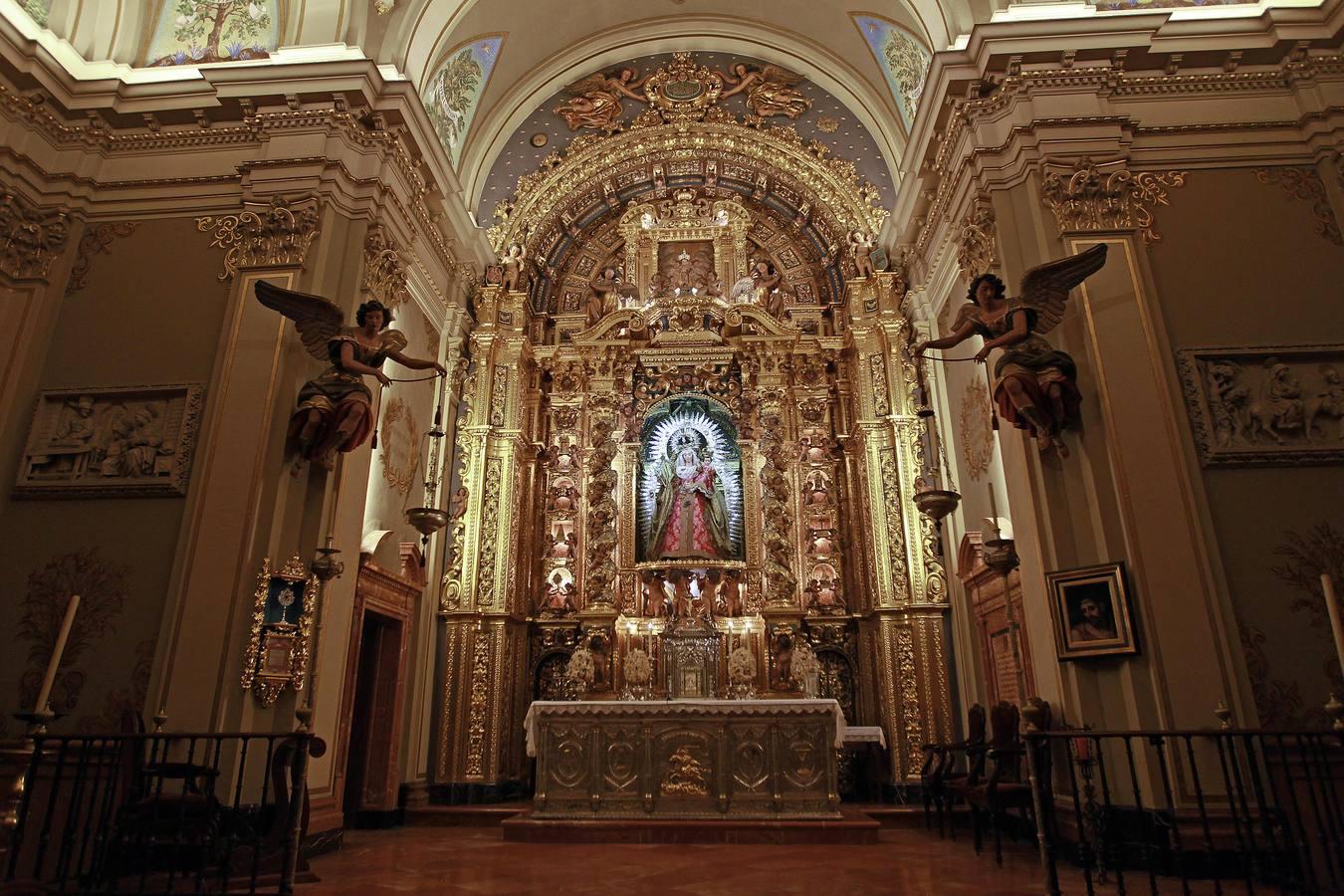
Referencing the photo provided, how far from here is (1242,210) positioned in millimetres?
7086

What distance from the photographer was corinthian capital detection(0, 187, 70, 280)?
24.2 feet

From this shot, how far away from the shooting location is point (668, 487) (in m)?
11.4

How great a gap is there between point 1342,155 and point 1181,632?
4.41 meters

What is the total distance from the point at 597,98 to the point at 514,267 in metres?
2.76

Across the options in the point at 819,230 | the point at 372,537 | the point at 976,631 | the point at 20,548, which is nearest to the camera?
the point at 20,548

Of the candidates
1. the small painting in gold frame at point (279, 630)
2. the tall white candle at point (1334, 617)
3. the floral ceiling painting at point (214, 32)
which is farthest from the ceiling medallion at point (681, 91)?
the tall white candle at point (1334, 617)

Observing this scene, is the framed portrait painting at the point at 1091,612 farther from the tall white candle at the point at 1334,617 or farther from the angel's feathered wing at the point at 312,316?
the angel's feathered wing at the point at 312,316

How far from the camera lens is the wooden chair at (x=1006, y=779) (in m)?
5.90

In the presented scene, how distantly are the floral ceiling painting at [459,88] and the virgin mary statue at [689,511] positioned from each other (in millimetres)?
4818

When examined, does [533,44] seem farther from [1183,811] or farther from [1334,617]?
[1183,811]

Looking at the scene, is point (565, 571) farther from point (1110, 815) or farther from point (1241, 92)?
point (1241, 92)

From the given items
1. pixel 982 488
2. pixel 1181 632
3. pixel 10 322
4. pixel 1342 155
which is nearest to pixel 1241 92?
pixel 1342 155

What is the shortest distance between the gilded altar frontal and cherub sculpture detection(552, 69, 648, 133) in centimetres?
45

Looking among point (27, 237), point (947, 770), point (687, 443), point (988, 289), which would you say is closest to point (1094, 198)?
point (988, 289)
